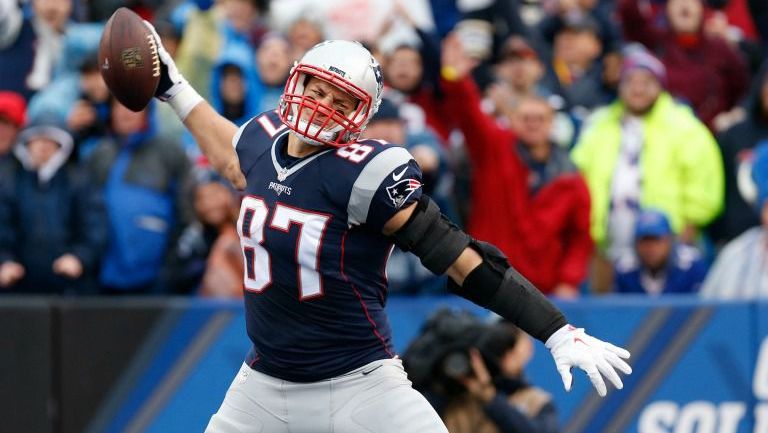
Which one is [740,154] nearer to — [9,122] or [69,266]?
[69,266]

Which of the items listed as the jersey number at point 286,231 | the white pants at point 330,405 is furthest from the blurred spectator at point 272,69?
the white pants at point 330,405

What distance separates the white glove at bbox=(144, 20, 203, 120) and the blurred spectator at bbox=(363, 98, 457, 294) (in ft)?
8.58

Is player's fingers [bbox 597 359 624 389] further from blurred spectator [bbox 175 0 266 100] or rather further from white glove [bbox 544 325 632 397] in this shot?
blurred spectator [bbox 175 0 266 100]

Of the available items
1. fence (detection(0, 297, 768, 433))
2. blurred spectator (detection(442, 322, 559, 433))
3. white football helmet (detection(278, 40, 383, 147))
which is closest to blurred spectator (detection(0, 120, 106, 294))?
fence (detection(0, 297, 768, 433))

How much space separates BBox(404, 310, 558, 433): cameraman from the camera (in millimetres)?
6617

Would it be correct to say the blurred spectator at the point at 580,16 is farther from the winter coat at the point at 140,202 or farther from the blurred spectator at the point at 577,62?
the winter coat at the point at 140,202

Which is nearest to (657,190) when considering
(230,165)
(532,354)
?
(532,354)

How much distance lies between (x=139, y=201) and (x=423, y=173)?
157 cm

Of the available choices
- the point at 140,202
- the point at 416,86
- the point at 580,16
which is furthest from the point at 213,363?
the point at 580,16

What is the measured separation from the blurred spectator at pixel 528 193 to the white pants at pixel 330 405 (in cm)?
336

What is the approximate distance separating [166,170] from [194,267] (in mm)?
598

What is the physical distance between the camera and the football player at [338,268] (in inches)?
195

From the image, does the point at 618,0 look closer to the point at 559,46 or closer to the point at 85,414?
the point at 559,46

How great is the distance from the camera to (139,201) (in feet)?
27.9
